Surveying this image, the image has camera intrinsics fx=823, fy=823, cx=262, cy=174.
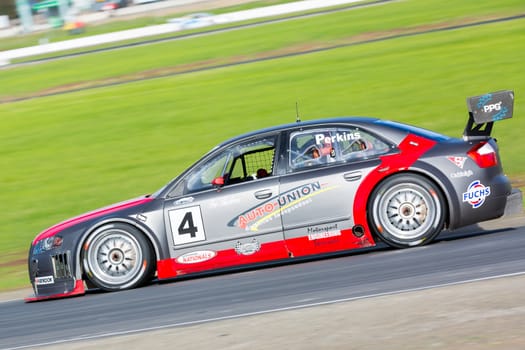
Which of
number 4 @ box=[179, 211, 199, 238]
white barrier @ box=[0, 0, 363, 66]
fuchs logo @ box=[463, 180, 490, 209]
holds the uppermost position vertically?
white barrier @ box=[0, 0, 363, 66]

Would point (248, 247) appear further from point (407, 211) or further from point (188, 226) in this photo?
point (407, 211)

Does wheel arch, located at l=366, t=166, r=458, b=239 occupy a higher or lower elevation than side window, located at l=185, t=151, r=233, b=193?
lower

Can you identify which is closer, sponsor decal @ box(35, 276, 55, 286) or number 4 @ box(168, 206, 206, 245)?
number 4 @ box(168, 206, 206, 245)

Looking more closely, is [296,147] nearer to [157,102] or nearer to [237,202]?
[237,202]

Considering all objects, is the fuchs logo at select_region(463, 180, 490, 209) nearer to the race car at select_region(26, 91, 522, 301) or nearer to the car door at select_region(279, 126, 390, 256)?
the race car at select_region(26, 91, 522, 301)

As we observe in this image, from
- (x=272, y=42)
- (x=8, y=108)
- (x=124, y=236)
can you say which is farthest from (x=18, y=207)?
(x=272, y=42)

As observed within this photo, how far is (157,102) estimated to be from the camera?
22.4 meters

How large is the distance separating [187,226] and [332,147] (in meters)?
1.65

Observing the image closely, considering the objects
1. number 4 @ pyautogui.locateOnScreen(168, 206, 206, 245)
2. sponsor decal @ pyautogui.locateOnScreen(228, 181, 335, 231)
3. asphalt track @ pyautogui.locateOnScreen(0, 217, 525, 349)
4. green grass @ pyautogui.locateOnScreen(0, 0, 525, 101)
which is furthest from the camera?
green grass @ pyautogui.locateOnScreen(0, 0, 525, 101)

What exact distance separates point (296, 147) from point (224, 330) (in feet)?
9.13

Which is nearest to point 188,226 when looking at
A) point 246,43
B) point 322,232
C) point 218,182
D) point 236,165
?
point 218,182

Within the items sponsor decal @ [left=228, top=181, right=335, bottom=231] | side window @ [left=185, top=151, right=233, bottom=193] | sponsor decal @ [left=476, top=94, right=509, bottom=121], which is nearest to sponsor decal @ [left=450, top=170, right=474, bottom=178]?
sponsor decal @ [left=476, top=94, right=509, bottom=121]

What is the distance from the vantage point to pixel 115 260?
832 cm

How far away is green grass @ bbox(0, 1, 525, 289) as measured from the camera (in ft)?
49.8
